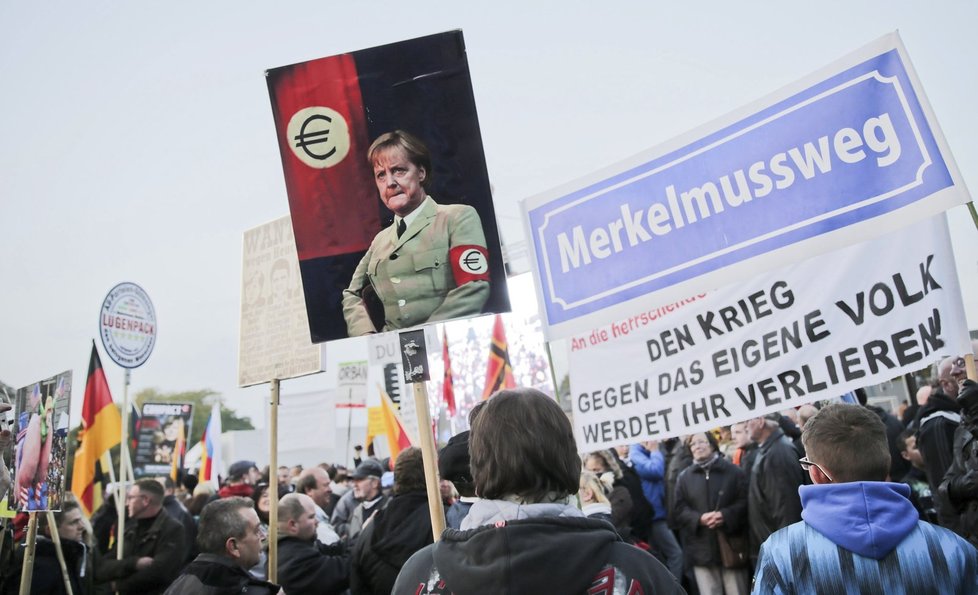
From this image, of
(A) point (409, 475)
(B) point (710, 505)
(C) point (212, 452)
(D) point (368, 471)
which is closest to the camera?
(A) point (409, 475)

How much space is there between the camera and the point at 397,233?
4.08 meters

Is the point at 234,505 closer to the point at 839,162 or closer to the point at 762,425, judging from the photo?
the point at 839,162

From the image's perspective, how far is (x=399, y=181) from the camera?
13.4 ft

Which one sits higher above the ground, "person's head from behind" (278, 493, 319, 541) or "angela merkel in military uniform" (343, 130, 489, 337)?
"angela merkel in military uniform" (343, 130, 489, 337)

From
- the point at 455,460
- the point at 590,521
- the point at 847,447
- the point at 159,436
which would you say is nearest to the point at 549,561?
the point at 590,521

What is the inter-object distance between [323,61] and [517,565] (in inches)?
120

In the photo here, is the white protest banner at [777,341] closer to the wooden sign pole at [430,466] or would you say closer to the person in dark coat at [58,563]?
the wooden sign pole at [430,466]

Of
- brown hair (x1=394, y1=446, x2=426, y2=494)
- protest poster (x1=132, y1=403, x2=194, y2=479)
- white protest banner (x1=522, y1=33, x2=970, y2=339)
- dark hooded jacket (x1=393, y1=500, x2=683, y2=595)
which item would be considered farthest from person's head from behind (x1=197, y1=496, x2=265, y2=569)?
protest poster (x1=132, y1=403, x2=194, y2=479)

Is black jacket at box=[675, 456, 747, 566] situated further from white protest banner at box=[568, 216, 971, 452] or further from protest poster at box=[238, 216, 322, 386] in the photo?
protest poster at box=[238, 216, 322, 386]

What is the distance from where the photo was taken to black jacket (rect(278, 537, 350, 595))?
552 cm

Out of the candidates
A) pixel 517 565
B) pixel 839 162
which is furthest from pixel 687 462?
pixel 517 565

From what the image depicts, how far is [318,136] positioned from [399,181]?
537mm

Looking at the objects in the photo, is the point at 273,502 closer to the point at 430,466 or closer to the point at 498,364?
the point at 430,466

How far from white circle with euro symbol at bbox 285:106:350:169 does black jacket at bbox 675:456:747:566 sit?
16.3 ft
